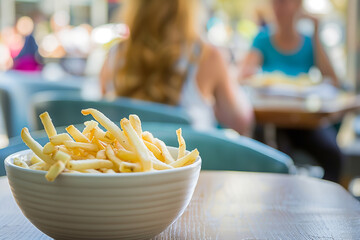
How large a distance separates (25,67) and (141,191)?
5.19 meters

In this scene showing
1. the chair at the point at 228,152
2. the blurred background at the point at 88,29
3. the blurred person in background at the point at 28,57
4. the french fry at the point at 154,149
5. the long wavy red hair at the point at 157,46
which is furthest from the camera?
the blurred person in background at the point at 28,57

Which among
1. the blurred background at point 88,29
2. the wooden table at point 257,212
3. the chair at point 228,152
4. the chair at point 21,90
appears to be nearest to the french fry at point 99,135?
the wooden table at point 257,212

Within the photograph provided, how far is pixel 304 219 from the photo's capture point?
0.76 m

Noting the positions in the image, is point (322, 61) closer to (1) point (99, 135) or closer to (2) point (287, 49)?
(2) point (287, 49)

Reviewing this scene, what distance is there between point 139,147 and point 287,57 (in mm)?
3023

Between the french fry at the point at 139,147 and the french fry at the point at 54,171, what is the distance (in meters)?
0.09

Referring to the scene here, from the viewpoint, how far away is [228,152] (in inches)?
49.3

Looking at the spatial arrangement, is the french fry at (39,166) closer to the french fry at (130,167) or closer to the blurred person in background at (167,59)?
the french fry at (130,167)

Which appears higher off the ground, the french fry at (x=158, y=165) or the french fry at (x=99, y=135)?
the french fry at (x=99, y=135)

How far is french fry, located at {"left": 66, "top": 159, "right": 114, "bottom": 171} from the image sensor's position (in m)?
0.58

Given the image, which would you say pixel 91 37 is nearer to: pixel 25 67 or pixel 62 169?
pixel 25 67

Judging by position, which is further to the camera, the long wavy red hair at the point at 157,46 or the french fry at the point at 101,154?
the long wavy red hair at the point at 157,46

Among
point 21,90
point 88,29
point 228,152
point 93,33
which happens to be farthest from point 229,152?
point 88,29

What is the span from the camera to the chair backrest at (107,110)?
1.69m
